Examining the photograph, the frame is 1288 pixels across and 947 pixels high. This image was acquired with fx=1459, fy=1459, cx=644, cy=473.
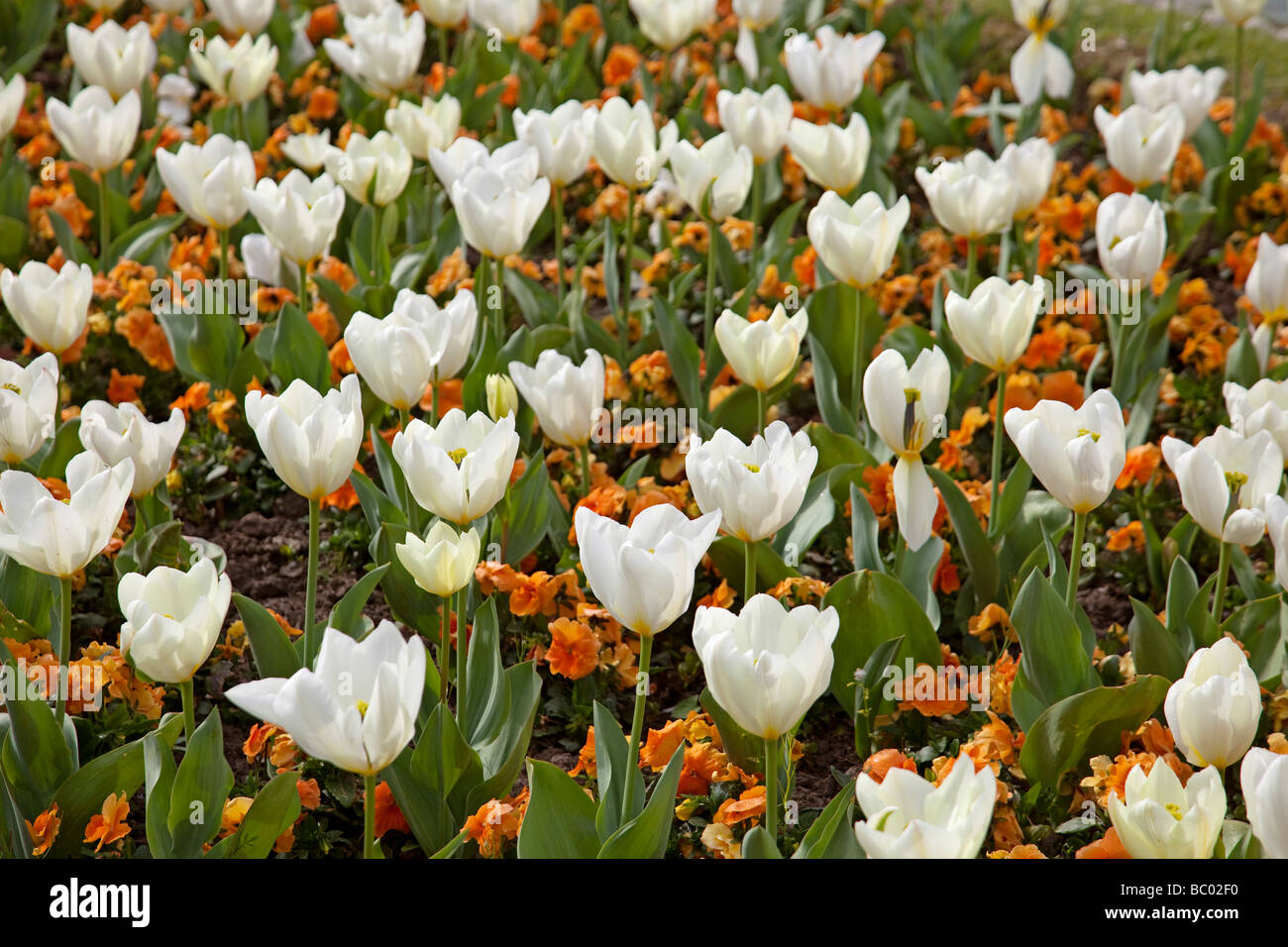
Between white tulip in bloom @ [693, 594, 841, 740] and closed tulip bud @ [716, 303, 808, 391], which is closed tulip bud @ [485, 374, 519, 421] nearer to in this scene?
closed tulip bud @ [716, 303, 808, 391]

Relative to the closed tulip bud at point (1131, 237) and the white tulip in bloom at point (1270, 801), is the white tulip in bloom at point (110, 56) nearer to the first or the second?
the closed tulip bud at point (1131, 237)

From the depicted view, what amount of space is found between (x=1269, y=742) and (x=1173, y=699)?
54cm

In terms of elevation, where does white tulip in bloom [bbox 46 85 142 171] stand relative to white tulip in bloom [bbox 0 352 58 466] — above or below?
above

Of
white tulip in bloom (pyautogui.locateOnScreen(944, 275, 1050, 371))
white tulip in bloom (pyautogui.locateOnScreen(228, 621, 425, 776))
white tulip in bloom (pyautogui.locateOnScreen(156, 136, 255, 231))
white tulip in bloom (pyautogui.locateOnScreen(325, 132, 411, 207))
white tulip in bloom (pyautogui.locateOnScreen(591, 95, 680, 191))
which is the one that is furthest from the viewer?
white tulip in bloom (pyautogui.locateOnScreen(325, 132, 411, 207))

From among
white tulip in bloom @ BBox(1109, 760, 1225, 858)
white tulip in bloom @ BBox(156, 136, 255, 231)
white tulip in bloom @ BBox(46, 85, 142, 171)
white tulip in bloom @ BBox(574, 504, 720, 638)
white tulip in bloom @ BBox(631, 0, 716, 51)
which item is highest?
white tulip in bloom @ BBox(631, 0, 716, 51)

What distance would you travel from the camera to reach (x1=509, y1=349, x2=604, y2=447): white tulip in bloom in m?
2.73

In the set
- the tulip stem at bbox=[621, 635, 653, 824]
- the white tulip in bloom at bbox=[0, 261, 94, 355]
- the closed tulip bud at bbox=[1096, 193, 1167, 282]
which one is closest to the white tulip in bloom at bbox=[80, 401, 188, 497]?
the white tulip in bloom at bbox=[0, 261, 94, 355]

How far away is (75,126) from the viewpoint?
143 inches

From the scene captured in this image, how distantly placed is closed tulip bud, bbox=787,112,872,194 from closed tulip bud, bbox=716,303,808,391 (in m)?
0.87

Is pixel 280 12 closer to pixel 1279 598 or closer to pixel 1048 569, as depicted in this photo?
pixel 1048 569

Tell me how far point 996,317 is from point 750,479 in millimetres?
782

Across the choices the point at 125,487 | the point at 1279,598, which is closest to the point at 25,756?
the point at 125,487

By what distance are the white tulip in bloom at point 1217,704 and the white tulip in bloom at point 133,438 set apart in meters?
1.61

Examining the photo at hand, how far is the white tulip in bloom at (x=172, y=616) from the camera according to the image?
197 centimetres
